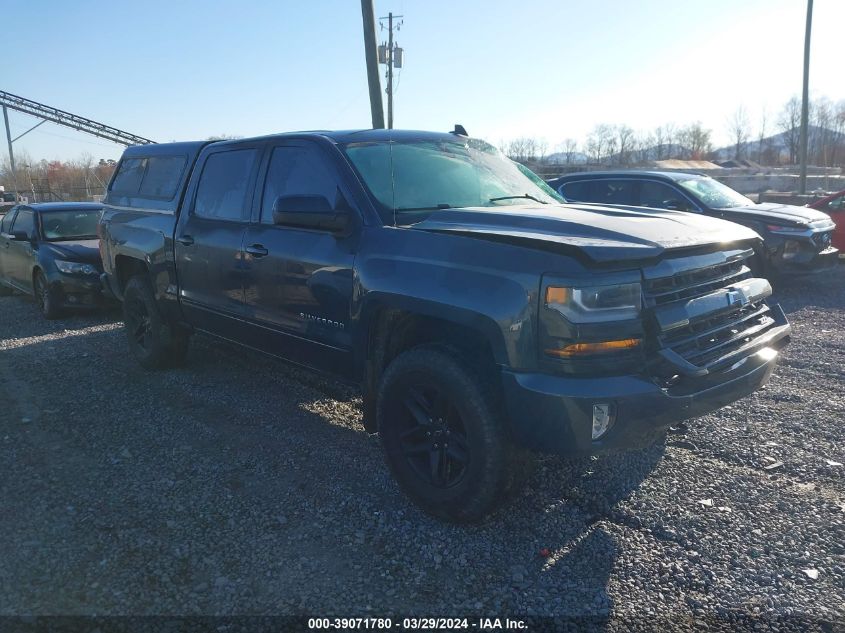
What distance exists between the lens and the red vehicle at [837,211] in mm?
11414

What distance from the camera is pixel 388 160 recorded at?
4.14 m

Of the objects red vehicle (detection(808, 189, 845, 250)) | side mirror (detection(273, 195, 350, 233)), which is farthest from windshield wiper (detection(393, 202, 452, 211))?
red vehicle (detection(808, 189, 845, 250))

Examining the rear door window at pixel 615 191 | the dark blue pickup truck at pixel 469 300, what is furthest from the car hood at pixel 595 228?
the rear door window at pixel 615 191

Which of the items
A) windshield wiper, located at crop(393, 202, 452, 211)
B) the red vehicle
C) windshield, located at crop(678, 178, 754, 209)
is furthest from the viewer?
the red vehicle

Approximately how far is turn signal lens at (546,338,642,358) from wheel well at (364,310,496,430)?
387 mm

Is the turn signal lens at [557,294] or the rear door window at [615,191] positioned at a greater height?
the rear door window at [615,191]

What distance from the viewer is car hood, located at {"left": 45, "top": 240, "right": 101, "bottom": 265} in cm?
898

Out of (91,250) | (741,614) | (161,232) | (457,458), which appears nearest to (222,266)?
(161,232)

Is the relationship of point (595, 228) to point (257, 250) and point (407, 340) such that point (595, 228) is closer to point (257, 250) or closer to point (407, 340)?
point (407, 340)

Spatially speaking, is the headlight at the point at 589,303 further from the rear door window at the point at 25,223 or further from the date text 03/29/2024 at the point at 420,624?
the rear door window at the point at 25,223

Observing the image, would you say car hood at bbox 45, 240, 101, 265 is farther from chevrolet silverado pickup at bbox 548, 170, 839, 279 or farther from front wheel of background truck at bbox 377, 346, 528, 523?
front wheel of background truck at bbox 377, 346, 528, 523

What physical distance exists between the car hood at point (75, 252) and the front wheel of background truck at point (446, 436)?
23.0ft

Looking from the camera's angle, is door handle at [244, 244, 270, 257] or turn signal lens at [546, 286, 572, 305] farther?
door handle at [244, 244, 270, 257]

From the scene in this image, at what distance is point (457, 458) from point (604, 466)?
1.18 meters
